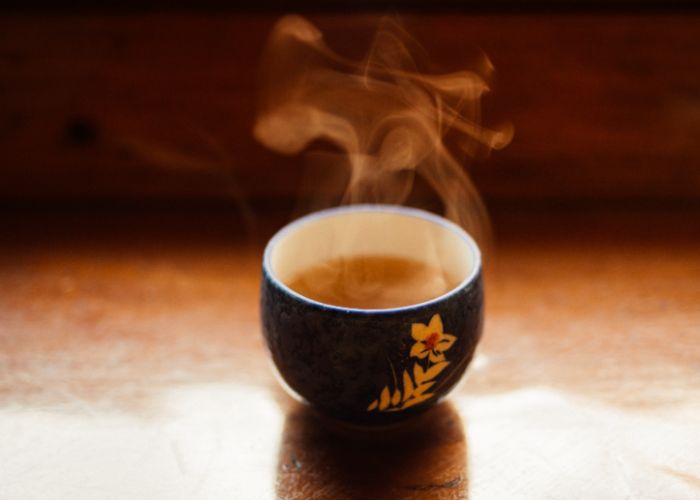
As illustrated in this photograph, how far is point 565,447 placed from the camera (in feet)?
2.05

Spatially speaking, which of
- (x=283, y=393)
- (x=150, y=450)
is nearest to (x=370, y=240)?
(x=283, y=393)

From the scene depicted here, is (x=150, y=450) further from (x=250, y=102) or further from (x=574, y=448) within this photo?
(x=250, y=102)

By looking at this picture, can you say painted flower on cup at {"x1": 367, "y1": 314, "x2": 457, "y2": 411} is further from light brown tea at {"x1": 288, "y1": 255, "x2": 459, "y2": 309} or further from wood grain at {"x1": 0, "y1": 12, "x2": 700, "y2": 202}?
wood grain at {"x1": 0, "y1": 12, "x2": 700, "y2": 202}

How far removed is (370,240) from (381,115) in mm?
253

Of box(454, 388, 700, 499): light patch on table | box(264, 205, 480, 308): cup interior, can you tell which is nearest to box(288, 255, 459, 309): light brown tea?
box(264, 205, 480, 308): cup interior

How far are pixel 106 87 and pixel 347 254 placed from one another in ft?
1.50

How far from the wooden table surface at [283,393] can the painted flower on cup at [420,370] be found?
0.06 meters

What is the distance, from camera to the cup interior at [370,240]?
2.17 feet

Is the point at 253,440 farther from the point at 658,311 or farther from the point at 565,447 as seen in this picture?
the point at 658,311

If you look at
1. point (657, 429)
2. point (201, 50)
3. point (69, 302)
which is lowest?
point (69, 302)

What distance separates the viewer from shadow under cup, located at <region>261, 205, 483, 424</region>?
0.55 m

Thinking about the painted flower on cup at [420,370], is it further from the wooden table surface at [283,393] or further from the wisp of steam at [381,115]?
the wisp of steam at [381,115]

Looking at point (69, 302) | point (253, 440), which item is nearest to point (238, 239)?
point (69, 302)

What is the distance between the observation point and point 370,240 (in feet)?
2.37
